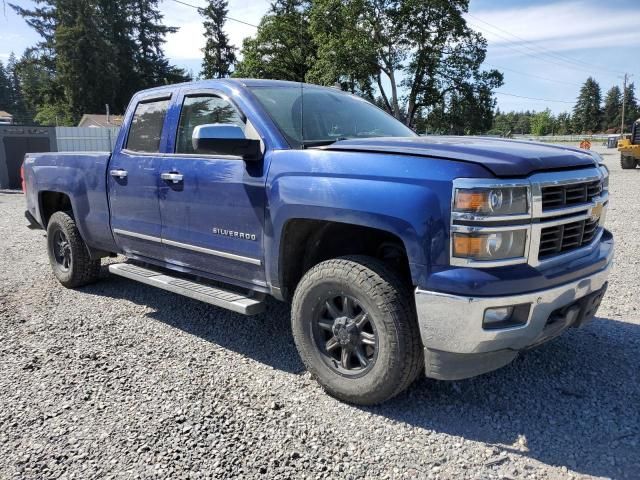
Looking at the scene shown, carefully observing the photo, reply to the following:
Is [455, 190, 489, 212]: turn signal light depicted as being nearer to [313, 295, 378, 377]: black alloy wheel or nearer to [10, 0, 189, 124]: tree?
[313, 295, 378, 377]: black alloy wheel

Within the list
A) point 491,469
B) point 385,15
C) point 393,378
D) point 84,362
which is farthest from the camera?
point 385,15

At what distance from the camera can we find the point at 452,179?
2.58 m

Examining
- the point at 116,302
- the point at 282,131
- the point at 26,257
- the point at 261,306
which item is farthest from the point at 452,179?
the point at 26,257

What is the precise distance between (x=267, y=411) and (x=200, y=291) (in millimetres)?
1182

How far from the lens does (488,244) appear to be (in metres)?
2.56

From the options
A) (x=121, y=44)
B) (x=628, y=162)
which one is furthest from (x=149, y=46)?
(x=628, y=162)

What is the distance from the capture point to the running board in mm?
3576

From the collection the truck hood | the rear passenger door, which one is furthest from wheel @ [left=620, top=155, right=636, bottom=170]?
the rear passenger door

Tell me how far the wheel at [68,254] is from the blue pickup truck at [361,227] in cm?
107

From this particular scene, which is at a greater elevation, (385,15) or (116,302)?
(385,15)

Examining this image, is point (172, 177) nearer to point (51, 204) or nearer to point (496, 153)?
point (496, 153)

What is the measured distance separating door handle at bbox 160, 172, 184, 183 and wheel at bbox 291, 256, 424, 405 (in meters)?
1.38

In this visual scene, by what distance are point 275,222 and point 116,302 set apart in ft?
8.63

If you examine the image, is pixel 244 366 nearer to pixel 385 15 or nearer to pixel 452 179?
pixel 452 179
